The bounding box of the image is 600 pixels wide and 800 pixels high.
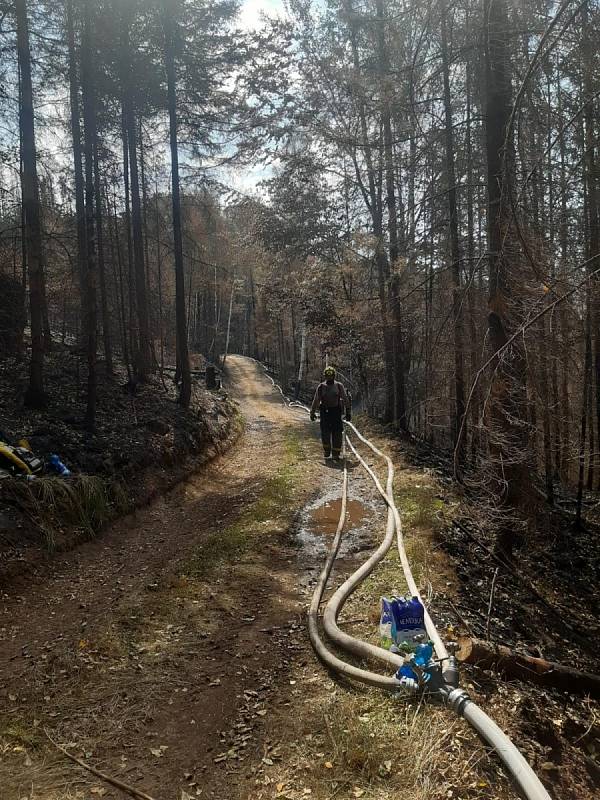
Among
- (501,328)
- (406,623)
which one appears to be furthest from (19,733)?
(501,328)

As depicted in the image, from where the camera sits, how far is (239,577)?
5.53m

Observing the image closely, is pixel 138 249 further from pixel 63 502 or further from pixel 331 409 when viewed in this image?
pixel 63 502

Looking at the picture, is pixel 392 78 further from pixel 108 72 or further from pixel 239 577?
pixel 108 72

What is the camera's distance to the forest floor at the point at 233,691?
114 inches

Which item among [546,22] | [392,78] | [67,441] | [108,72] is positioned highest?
[108,72]

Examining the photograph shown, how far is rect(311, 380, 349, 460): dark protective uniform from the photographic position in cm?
1081

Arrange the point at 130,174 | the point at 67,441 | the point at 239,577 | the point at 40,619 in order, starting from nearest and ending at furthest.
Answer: the point at 40,619 → the point at 239,577 → the point at 67,441 → the point at 130,174

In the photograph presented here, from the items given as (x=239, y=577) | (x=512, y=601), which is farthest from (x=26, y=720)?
(x=512, y=601)

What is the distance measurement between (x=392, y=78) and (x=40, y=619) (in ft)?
26.8

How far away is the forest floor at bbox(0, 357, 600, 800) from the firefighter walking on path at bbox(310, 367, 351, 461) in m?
4.08

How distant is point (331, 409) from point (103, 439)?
454 centimetres

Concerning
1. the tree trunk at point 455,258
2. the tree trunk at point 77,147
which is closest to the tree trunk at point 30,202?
the tree trunk at point 77,147

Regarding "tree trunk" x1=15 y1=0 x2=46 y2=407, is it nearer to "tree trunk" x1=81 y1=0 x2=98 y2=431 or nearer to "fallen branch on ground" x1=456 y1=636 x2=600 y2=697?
"tree trunk" x1=81 y1=0 x2=98 y2=431

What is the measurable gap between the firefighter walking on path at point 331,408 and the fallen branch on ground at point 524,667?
6.71 metres
